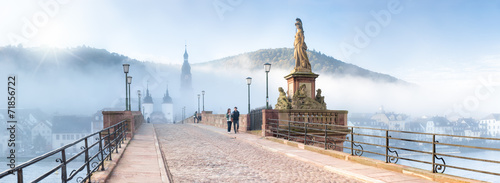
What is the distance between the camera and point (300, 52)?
24812 mm

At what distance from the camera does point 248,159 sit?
10805 millimetres

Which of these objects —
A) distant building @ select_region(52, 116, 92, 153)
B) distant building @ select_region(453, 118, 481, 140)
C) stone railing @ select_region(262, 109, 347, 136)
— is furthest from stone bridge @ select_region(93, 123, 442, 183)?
distant building @ select_region(453, 118, 481, 140)

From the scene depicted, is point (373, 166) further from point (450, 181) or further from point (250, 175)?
point (250, 175)

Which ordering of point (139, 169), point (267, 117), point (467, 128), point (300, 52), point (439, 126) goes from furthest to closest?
point (439, 126) → point (467, 128) → point (300, 52) → point (267, 117) → point (139, 169)

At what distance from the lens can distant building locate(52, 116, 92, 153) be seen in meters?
121

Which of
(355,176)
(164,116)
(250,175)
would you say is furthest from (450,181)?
(164,116)

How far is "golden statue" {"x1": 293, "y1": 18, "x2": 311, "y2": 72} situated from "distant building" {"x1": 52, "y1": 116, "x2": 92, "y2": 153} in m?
100

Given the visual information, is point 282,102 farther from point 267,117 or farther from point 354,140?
point 354,140

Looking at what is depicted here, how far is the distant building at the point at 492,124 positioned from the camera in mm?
146250

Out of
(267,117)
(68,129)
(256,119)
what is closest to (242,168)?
(267,117)

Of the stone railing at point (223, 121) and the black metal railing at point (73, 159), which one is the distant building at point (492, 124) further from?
the black metal railing at point (73, 159)

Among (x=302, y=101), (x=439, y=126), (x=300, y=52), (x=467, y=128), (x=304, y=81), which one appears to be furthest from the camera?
(x=439, y=126)

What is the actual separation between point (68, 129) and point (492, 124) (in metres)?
179

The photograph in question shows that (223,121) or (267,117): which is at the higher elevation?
(267,117)
